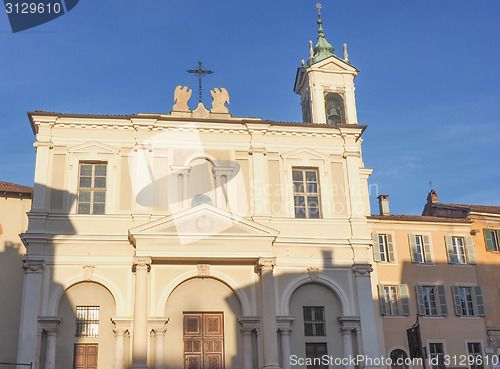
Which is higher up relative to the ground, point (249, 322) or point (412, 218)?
point (412, 218)

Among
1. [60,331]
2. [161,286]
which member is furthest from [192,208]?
[60,331]

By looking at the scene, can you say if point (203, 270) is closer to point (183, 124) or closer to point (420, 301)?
point (183, 124)

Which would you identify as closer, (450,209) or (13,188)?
(13,188)

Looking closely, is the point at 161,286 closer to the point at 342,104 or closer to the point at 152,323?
the point at 152,323

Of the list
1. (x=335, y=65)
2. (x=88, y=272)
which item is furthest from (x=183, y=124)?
(x=335, y=65)

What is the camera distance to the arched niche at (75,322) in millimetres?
22656

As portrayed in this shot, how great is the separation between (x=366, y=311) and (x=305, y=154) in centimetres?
672

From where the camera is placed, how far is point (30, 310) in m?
22.5

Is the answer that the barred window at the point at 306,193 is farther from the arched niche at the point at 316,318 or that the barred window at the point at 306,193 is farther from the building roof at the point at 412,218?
the building roof at the point at 412,218

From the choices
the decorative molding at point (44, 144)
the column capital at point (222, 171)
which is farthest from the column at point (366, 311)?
the decorative molding at point (44, 144)

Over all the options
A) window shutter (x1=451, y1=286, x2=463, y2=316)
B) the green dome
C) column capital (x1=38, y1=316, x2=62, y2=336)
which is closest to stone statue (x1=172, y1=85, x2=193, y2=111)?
column capital (x1=38, y1=316, x2=62, y2=336)

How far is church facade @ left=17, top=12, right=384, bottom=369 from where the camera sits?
75.4 feet

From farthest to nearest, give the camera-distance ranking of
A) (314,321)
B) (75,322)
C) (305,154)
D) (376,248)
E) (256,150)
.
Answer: (376,248)
(305,154)
(256,150)
(314,321)
(75,322)

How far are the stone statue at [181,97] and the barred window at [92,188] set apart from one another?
3961 mm
